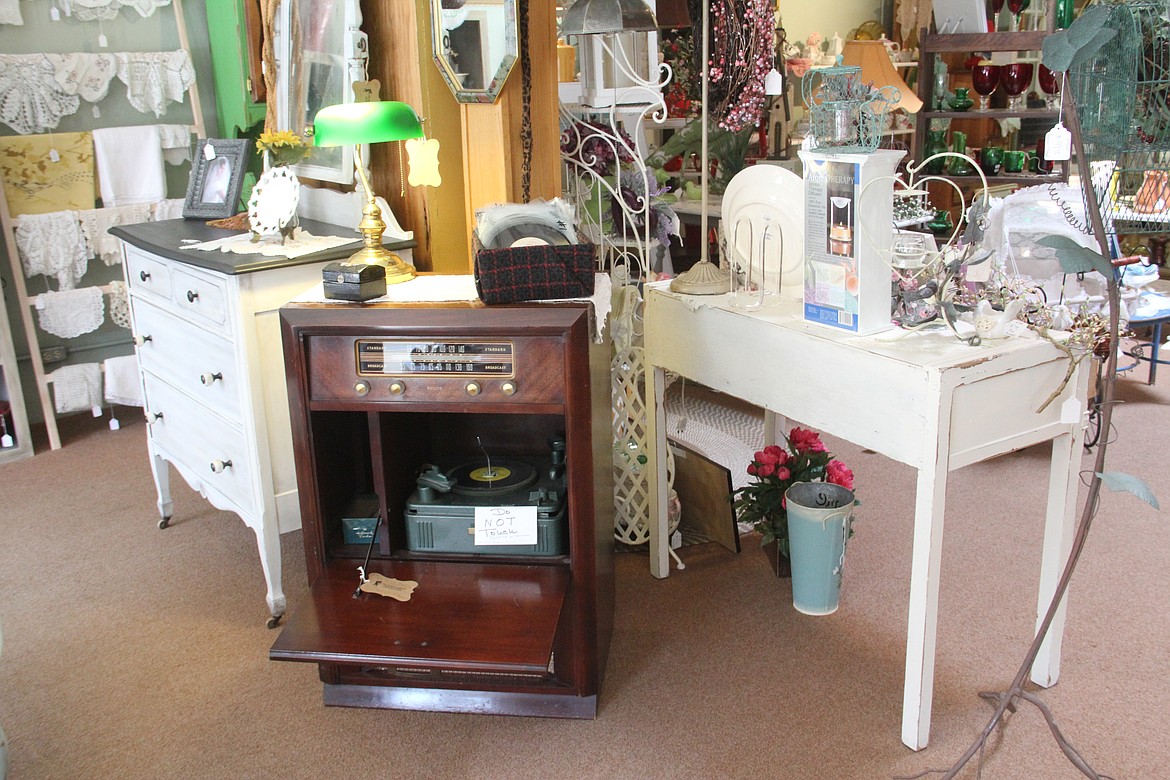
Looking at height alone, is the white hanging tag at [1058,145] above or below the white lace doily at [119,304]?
above

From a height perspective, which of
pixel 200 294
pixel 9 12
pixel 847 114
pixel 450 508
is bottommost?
pixel 450 508

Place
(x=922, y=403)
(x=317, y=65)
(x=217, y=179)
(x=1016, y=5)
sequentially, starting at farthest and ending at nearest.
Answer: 1. (x=1016, y=5)
2. (x=217, y=179)
3. (x=317, y=65)
4. (x=922, y=403)

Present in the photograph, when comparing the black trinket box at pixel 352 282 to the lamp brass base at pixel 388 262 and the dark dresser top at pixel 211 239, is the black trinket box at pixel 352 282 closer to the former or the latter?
the lamp brass base at pixel 388 262

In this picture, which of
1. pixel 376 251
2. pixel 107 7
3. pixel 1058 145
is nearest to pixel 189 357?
pixel 376 251

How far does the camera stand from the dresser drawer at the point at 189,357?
2566mm

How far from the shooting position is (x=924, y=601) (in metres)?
2.00

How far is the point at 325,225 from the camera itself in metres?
3.08

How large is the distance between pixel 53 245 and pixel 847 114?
3.14 meters

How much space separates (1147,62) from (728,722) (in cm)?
152

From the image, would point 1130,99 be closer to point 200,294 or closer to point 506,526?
point 506,526

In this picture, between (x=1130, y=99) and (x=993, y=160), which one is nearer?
(x=1130, y=99)

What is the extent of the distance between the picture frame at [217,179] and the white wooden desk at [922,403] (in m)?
1.61

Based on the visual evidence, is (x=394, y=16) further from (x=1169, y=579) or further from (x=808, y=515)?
(x=1169, y=579)

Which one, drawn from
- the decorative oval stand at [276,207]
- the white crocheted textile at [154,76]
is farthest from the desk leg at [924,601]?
the white crocheted textile at [154,76]
